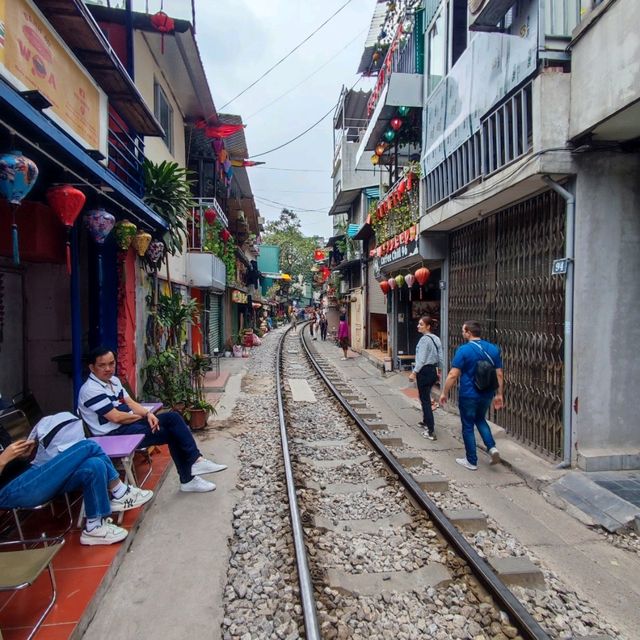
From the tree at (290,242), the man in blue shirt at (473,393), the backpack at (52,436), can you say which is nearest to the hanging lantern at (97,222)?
the backpack at (52,436)

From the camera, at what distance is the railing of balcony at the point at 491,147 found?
18.6ft

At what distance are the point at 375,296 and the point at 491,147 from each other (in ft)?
44.0

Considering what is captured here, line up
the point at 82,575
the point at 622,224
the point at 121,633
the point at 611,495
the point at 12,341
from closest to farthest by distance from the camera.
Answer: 1. the point at 121,633
2. the point at 82,575
3. the point at 611,495
4. the point at 622,224
5. the point at 12,341

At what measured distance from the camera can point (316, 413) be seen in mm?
8961

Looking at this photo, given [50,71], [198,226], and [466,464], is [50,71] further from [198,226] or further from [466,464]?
[198,226]

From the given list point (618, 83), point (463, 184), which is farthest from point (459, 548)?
point (463, 184)

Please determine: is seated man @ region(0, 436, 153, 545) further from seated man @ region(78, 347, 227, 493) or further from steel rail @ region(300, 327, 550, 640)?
steel rail @ region(300, 327, 550, 640)

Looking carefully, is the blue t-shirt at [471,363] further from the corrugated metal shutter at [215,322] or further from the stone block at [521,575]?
the corrugated metal shutter at [215,322]

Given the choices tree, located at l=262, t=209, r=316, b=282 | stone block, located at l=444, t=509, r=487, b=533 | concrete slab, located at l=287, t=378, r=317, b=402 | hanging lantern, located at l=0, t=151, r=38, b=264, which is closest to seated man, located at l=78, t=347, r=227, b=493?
hanging lantern, located at l=0, t=151, r=38, b=264

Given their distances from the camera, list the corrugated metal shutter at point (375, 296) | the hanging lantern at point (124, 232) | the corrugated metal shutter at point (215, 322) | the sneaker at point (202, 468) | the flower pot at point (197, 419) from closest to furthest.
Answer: the sneaker at point (202, 468) < the hanging lantern at point (124, 232) < the flower pot at point (197, 419) < the corrugated metal shutter at point (215, 322) < the corrugated metal shutter at point (375, 296)

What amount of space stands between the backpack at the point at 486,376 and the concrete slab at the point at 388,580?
7.91 feet

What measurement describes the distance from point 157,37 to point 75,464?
8.69m

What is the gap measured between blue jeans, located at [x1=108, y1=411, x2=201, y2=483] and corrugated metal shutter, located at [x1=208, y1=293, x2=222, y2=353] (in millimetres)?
12000

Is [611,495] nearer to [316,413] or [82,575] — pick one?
[82,575]
